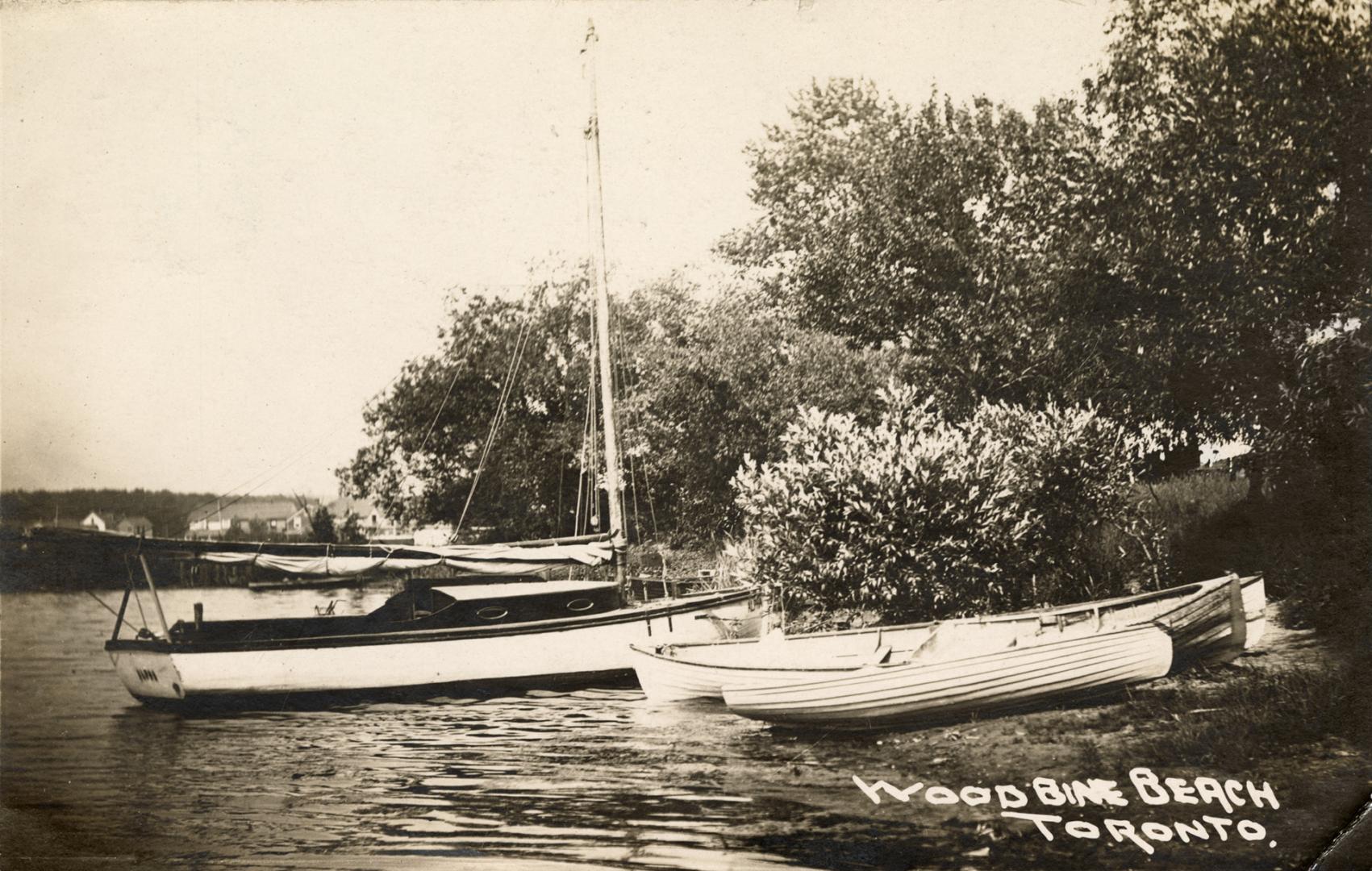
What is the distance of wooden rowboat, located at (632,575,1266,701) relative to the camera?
292 cm

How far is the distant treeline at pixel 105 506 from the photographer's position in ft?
9.65

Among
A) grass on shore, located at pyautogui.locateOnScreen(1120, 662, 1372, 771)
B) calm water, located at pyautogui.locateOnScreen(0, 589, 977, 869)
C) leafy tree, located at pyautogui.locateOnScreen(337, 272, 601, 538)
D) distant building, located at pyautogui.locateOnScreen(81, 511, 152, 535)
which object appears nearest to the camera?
calm water, located at pyautogui.locateOnScreen(0, 589, 977, 869)

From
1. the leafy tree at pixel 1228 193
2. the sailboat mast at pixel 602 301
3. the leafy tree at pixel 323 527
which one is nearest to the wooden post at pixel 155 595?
the leafy tree at pixel 323 527

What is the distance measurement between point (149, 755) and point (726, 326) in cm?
228

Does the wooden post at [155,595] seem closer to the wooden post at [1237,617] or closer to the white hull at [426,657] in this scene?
the white hull at [426,657]

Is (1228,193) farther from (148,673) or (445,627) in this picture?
(148,673)

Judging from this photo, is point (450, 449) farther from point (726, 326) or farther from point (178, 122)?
point (178, 122)

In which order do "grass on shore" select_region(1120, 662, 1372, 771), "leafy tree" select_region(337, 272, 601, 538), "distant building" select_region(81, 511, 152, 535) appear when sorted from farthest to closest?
"leafy tree" select_region(337, 272, 601, 538) < "distant building" select_region(81, 511, 152, 535) < "grass on shore" select_region(1120, 662, 1372, 771)

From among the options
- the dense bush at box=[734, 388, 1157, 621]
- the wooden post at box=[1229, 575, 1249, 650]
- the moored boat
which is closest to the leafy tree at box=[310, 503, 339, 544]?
the moored boat

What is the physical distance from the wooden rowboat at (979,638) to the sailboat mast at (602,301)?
1.49ft

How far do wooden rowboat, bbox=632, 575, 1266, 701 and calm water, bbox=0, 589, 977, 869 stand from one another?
0.43 ft

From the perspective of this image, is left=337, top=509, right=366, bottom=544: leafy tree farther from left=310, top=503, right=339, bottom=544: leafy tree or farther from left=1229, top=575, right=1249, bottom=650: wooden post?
left=1229, top=575, right=1249, bottom=650: wooden post

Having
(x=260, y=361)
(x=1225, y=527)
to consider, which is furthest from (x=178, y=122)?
(x=1225, y=527)

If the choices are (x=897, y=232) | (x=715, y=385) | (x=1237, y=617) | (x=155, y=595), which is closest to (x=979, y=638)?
(x=1237, y=617)
